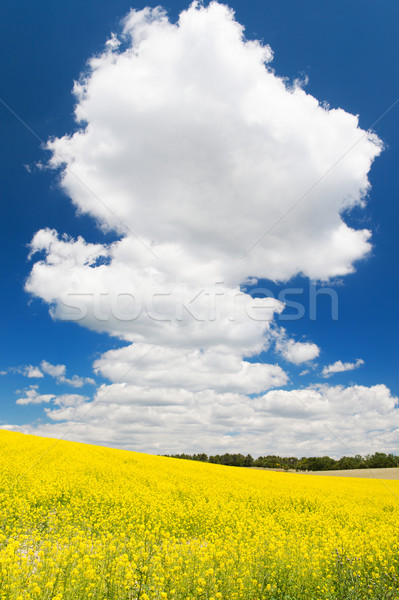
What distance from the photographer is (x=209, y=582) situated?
230 inches

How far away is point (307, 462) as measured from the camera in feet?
→ 292

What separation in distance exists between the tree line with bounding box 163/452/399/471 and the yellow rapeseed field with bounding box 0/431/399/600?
68.6 m

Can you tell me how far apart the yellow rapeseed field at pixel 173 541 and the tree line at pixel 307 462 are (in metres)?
68.6

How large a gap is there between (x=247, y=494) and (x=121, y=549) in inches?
421

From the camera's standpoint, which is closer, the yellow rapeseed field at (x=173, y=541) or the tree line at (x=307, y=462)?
the yellow rapeseed field at (x=173, y=541)

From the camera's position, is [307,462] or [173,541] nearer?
[173,541]

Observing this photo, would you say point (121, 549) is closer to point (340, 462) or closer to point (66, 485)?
point (66, 485)

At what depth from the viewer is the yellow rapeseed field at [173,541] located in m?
5.61

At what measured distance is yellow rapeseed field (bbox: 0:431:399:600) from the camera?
5605 millimetres

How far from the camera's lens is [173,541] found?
7.97 m

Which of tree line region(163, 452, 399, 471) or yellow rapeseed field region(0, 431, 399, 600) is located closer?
yellow rapeseed field region(0, 431, 399, 600)

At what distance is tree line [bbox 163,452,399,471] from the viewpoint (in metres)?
80.0

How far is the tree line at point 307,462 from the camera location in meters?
80.0

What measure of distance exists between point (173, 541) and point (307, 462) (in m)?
92.1
